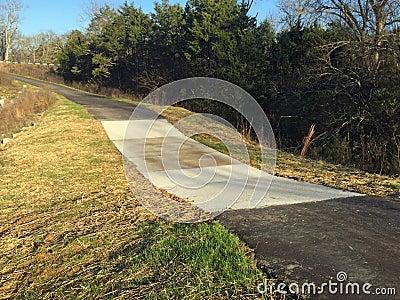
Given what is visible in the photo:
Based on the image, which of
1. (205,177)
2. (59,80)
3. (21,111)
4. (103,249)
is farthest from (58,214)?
(59,80)

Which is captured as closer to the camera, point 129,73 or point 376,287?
point 376,287

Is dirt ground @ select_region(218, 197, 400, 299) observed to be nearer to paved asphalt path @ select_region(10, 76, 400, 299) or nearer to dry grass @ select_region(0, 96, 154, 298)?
paved asphalt path @ select_region(10, 76, 400, 299)

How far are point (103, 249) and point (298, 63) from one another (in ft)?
46.0

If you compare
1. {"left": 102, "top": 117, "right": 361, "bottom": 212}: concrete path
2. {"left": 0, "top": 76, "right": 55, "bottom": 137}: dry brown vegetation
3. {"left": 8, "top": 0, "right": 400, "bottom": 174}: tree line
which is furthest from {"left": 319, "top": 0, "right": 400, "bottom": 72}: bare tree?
{"left": 0, "top": 76, "right": 55, "bottom": 137}: dry brown vegetation

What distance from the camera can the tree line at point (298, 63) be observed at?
1055 cm

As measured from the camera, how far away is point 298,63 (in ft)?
50.5

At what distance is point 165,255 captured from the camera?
3.17 meters

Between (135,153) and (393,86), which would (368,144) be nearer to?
(393,86)

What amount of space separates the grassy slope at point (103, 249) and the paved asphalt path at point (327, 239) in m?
0.27

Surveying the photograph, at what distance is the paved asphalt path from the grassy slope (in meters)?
0.27

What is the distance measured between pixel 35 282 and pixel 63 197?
2.23 m

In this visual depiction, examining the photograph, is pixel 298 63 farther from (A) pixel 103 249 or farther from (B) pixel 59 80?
(B) pixel 59 80

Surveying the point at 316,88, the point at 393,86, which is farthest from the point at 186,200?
the point at 316,88

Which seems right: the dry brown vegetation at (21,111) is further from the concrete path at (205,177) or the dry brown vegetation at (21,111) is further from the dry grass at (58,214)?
the concrete path at (205,177)
